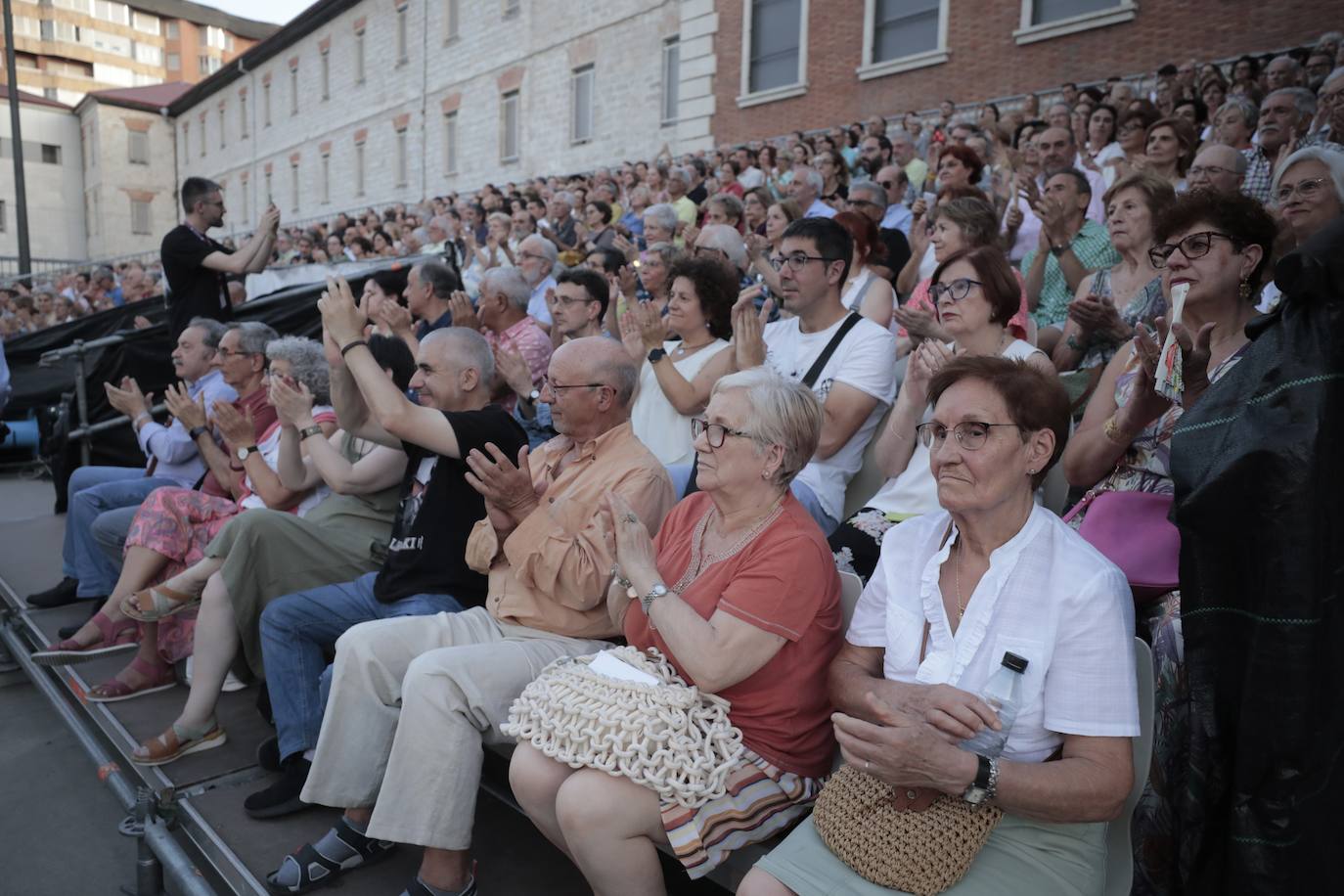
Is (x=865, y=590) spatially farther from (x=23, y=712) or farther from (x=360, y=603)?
(x=23, y=712)

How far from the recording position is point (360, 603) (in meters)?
3.24

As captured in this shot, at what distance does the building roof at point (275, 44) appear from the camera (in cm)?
2966

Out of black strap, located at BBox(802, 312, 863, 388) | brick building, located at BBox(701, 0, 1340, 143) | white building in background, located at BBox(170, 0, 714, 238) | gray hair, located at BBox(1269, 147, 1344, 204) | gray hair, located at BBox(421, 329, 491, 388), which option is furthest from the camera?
white building in background, located at BBox(170, 0, 714, 238)

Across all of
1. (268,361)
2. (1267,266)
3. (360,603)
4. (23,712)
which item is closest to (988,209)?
(1267,266)

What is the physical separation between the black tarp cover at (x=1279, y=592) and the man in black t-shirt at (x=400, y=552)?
6.39 ft

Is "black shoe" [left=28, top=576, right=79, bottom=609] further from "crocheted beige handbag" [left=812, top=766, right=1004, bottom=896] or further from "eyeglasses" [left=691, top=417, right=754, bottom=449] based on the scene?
"crocheted beige handbag" [left=812, top=766, right=1004, bottom=896]

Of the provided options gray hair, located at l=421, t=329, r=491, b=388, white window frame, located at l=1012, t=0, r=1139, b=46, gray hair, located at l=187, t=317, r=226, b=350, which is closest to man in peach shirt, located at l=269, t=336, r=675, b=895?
gray hair, located at l=421, t=329, r=491, b=388

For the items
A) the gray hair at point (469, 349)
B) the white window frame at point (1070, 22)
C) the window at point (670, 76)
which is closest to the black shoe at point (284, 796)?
the gray hair at point (469, 349)

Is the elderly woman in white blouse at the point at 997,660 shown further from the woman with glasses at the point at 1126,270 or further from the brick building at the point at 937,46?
the brick building at the point at 937,46

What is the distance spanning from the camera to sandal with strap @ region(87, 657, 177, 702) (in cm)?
389

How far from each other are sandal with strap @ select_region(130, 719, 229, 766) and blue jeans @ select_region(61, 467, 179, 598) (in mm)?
1683

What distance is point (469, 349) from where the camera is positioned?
3.42 meters

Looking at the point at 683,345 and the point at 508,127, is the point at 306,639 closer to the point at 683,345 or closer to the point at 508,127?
the point at 683,345

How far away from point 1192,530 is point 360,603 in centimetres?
254
